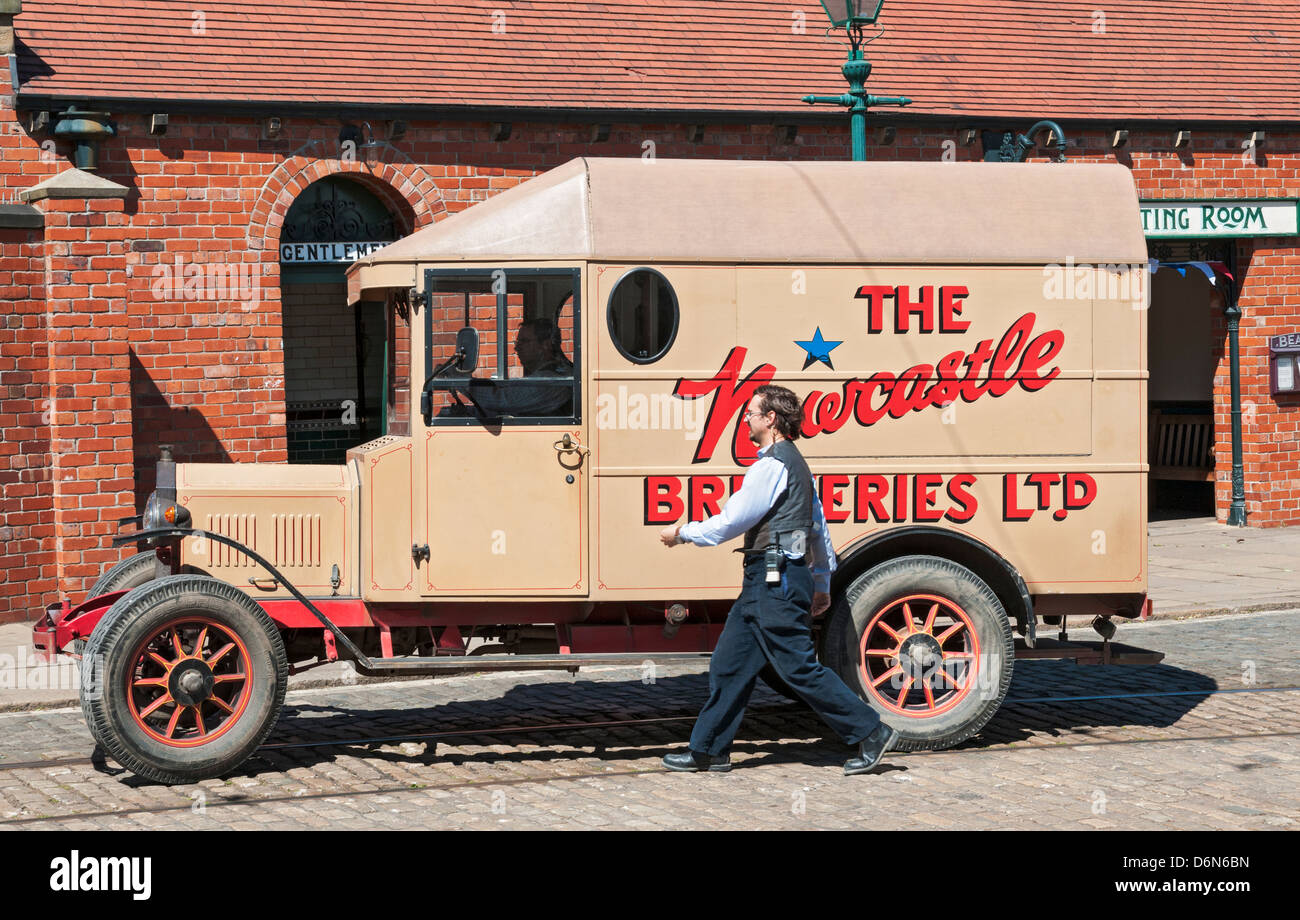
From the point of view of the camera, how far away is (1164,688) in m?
10.0

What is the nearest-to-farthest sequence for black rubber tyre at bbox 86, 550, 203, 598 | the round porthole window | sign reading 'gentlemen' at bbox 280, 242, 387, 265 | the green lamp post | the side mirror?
the side mirror → the round porthole window → black rubber tyre at bbox 86, 550, 203, 598 → the green lamp post → sign reading 'gentlemen' at bbox 280, 242, 387, 265

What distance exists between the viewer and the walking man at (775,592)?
7562mm

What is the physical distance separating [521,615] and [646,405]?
1.21 metres

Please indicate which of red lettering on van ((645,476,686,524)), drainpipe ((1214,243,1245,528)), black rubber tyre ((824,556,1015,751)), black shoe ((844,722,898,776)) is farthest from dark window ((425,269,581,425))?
drainpipe ((1214,243,1245,528))

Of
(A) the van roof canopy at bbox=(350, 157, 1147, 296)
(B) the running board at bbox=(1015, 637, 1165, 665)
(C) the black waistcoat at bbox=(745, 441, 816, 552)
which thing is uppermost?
(A) the van roof canopy at bbox=(350, 157, 1147, 296)

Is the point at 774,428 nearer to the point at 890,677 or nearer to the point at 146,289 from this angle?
the point at 890,677

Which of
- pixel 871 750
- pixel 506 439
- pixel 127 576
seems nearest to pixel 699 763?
pixel 871 750

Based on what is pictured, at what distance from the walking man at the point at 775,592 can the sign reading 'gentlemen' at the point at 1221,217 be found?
11.7 metres

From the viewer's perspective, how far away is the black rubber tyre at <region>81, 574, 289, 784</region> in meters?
7.51

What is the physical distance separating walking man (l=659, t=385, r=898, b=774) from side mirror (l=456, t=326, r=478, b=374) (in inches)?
→ 48.3

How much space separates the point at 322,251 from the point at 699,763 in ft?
28.8

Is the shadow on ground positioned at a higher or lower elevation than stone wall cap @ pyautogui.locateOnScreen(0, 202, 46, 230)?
lower

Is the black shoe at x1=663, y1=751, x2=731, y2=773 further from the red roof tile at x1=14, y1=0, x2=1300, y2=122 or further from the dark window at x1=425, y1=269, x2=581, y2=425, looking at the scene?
the red roof tile at x1=14, y1=0, x2=1300, y2=122

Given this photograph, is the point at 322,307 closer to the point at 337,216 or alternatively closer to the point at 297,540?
the point at 337,216
